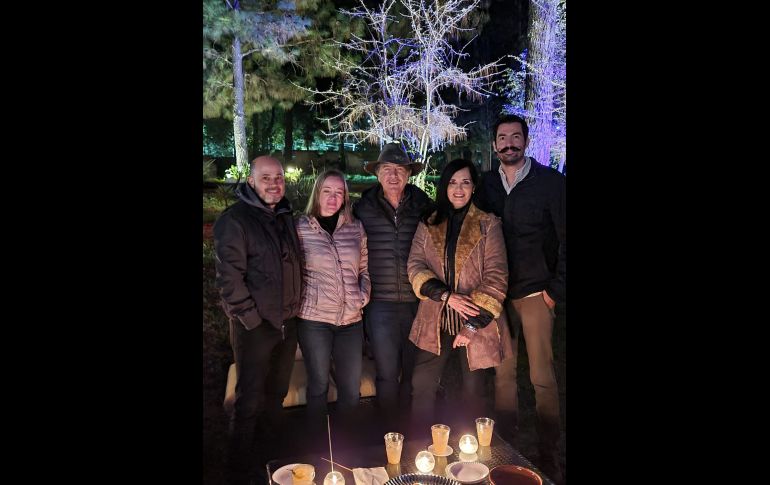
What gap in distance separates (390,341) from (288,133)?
138cm

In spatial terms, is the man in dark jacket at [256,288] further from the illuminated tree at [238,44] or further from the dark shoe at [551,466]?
the dark shoe at [551,466]

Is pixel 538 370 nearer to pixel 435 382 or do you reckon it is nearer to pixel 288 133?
pixel 435 382

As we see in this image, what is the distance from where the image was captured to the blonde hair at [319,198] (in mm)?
2928

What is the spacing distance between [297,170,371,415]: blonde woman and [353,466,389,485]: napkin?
79 cm

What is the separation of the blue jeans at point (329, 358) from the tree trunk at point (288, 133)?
1.07m

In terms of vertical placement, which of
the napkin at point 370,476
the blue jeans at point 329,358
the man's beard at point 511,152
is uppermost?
the man's beard at point 511,152

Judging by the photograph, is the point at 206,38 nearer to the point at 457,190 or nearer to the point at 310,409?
the point at 457,190

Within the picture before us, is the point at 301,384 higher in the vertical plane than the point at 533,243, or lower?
lower

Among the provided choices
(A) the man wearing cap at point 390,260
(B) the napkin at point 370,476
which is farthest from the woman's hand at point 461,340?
(B) the napkin at point 370,476

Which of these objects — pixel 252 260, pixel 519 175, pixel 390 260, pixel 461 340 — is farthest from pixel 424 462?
pixel 519 175

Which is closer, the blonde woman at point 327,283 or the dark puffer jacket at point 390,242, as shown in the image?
the blonde woman at point 327,283

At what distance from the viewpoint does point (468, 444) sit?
239cm

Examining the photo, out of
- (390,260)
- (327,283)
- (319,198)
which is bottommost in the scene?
(327,283)
